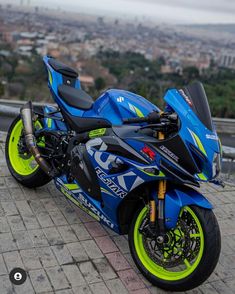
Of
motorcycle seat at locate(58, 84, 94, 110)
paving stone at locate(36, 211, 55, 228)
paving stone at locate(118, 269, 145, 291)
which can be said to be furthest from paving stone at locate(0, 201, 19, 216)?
paving stone at locate(118, 269, 145, 291)

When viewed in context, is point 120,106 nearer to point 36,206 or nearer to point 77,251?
point 77,251

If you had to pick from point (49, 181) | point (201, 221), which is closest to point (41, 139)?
point (49, 181)

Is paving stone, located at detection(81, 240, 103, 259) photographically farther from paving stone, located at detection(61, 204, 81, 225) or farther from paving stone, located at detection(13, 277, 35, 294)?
paving stone, located at detection(13, 277, 35, 294)

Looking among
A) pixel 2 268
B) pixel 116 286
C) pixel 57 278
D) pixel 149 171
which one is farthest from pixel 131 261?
pixel 2 268

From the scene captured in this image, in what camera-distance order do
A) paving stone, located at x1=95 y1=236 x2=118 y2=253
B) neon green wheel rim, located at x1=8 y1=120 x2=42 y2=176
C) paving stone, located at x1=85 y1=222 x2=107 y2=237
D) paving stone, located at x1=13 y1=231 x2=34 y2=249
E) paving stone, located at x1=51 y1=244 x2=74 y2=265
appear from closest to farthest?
paving stone, located at x1=51 y1=244 x2=74 y2=265
paving stone, located at x1=13 y1=231 x2=34 y2=249
paving stone, located at x1=95 y1=236 x2=118 y2=253
paving stone, located at x1=85 y1=222 x2=107 y2=237
neon green wheel rim, located at x1=8 y1=120 x2=42 y2=176

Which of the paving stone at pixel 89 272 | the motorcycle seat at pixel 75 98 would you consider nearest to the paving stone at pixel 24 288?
the paving stone at pixel 89 272

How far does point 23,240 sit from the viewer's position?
3.29m

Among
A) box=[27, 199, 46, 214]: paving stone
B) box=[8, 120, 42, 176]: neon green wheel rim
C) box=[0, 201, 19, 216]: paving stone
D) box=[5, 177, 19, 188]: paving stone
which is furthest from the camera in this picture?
box=[8, 120, 42, 176]: neon green wheel rim

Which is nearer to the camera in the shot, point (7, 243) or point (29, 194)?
point (7, 243)

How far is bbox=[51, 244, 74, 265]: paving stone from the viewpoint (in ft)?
10.2

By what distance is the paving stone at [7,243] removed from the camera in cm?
314

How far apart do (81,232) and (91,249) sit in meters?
0.28

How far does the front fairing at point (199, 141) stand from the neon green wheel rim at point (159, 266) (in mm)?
356

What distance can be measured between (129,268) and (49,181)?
4.93 ft
